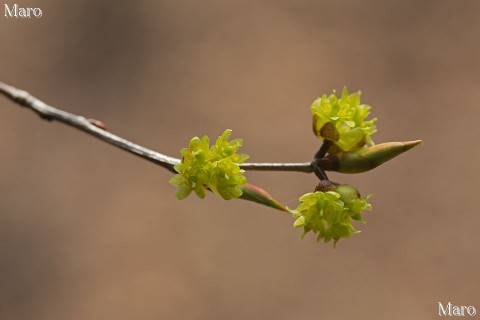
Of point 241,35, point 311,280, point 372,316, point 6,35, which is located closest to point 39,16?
point 6,35

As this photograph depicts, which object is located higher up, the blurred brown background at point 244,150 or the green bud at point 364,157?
the blurred brown background at point 244,150

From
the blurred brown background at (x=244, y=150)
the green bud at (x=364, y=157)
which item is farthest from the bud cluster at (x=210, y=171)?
the blurred brown background at (x=244, y=150)

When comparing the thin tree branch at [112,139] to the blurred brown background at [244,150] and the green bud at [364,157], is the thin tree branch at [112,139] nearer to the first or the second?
the green bud at [364,157]

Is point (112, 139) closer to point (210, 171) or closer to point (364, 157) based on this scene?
point (210, 171)

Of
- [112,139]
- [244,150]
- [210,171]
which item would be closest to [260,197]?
[210,171]

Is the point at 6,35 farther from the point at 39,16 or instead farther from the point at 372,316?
the point at 372,316

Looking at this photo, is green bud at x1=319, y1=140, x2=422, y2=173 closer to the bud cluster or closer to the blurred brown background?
the bud cluster
